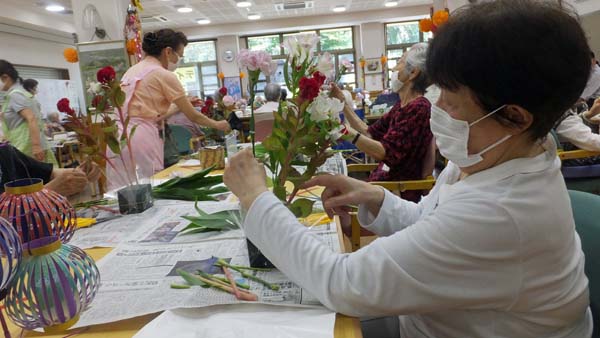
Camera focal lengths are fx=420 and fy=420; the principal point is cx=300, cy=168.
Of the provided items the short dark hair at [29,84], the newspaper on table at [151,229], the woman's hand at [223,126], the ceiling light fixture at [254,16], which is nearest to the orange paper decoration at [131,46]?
the short dark hair at [29,84]

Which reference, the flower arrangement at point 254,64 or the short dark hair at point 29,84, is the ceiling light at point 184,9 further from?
the flower arrangement at point 254,64

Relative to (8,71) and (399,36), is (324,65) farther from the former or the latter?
(399,36)

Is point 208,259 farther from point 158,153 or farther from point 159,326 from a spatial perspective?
point 158,153

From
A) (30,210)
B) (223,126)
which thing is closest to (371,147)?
(223,126)

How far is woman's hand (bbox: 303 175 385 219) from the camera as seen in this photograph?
104cm

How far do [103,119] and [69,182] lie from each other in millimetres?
281

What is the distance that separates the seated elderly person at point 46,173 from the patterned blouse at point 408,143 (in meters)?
1.41

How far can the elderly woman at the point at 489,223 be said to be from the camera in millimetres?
664

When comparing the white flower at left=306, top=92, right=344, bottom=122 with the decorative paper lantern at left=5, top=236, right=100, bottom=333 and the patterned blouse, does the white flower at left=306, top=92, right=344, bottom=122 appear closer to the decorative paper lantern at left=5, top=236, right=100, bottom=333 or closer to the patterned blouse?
the decorative paper lantern at left=5, top=236, right=100, bottom=333

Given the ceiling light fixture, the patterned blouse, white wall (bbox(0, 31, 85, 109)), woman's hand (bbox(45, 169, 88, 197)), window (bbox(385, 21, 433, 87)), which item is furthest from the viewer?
window (bbox(385, 21, 433, 87))

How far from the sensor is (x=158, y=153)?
8.13 feet

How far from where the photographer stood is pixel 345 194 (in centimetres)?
105

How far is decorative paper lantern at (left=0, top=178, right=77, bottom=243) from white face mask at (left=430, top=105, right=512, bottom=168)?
0.78m

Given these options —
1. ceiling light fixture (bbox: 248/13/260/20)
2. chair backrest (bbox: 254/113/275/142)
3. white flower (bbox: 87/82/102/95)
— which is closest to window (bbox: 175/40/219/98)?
ceiling light fixture (bbox: 248/13/260/20)
